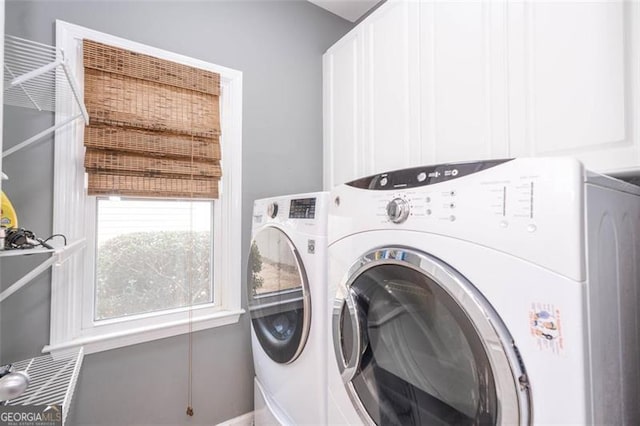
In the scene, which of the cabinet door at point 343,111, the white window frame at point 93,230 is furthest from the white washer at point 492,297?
the white window frame at point 93,230

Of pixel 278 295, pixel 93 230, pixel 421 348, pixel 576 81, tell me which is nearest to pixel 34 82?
pixel 93 230

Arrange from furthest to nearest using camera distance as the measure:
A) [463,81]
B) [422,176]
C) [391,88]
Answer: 1. [391,88]
2. [463,81]
3. [422,176]

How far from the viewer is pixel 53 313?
4.15 ft

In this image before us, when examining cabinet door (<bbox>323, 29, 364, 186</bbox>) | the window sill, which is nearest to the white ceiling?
cabinet door (<bbox>323, 29, 364, 186</bbox>)

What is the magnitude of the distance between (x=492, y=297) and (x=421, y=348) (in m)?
0.28

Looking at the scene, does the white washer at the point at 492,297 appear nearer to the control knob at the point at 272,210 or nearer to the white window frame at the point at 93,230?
the control knob at the point at 272,210

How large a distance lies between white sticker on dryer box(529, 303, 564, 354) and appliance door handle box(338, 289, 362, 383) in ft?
1.54

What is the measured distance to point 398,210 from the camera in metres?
0.81

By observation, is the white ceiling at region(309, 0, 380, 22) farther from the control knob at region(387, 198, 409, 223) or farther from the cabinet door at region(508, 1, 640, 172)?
the control knob at region(387, 198, 409, 223)

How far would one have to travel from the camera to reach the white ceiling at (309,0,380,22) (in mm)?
1995

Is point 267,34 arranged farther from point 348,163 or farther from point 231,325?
point 231,325

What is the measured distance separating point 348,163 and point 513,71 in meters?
0.91

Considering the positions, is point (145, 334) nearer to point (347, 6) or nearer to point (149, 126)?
point (149, 126)

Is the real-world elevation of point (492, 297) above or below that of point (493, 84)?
below
